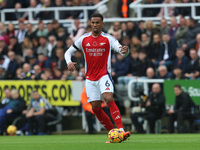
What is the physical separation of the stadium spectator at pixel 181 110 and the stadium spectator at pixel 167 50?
1.48 m

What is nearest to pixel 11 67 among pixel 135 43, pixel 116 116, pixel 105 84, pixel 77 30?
pixel 77 30

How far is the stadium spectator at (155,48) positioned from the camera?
18.0 m

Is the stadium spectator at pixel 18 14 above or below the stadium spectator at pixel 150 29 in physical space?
above

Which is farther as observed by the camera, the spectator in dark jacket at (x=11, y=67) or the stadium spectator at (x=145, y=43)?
the spectator in dark jacket at (x=11, y=67)

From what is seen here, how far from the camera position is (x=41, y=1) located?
23094mm

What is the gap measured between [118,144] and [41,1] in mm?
14004

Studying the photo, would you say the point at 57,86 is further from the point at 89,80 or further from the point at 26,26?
the point at 89,80

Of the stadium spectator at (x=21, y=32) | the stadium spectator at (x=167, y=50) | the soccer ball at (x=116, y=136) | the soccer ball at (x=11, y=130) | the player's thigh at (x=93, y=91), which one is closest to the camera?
the soccer ball at (x=116, y=136)

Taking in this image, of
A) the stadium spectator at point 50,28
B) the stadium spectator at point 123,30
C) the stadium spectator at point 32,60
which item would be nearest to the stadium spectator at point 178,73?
the stadium spectator at point 123,30

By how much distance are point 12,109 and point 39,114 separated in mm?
1009

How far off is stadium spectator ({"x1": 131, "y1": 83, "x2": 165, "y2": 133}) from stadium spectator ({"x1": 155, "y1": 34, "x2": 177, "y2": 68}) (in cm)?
115

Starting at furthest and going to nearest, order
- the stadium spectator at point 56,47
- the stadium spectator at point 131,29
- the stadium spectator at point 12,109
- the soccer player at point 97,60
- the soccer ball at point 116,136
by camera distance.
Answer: the stadium spectator at point 56,47 < the stadium spectator at point 131,29 < the stadium spectator at point 12,109 < the soccer player at point 97,60 < the soccer ball at point 116,136

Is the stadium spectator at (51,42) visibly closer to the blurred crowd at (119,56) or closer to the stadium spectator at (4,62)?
the blurred crowd at (119,56)

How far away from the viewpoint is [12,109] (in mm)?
18484
